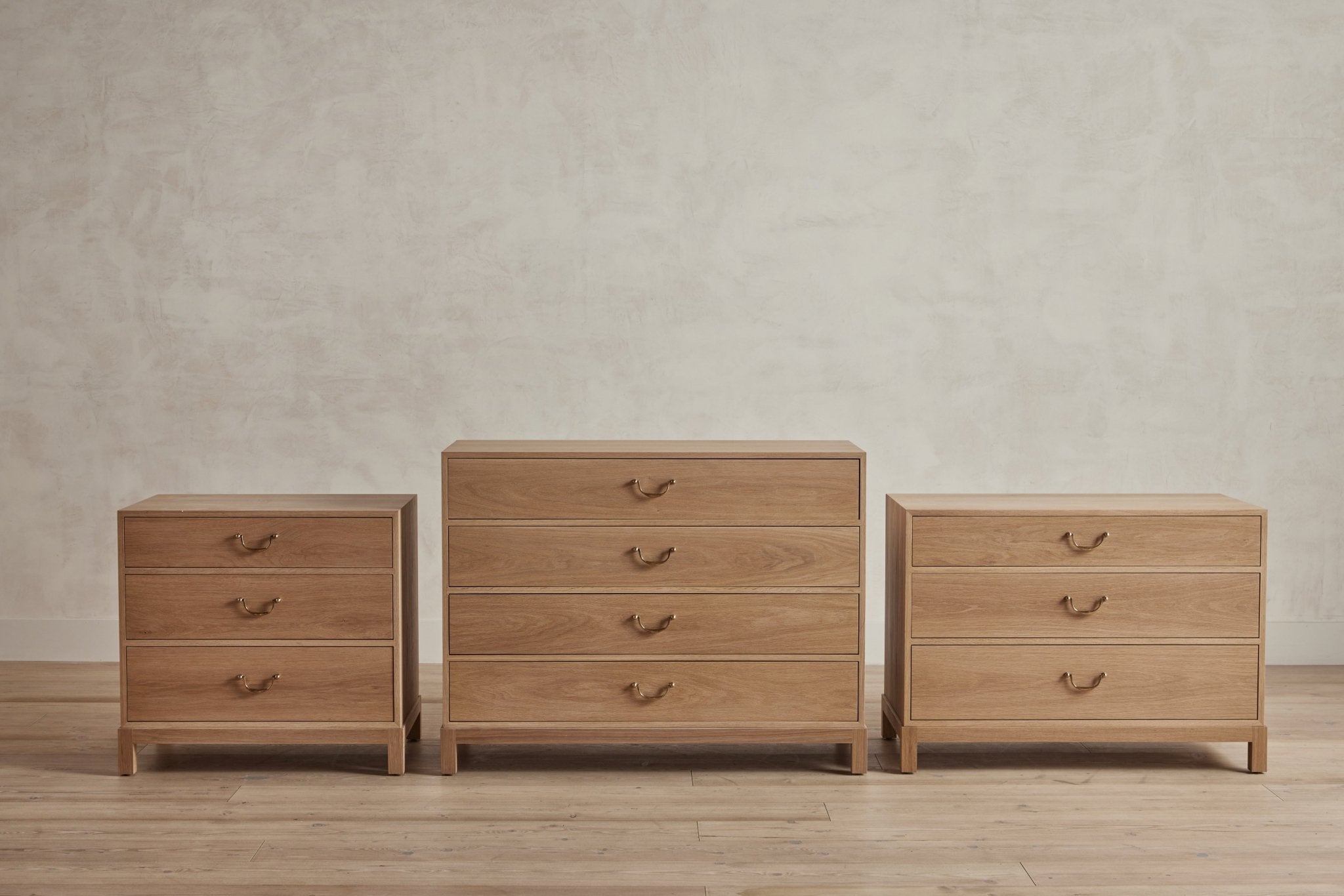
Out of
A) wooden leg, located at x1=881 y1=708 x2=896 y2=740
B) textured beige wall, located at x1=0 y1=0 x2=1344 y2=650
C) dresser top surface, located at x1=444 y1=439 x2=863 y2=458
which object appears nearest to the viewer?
dresser top surface, located at x1=444 y1=439 x2=863 y2=458

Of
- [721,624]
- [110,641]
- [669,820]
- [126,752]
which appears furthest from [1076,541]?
[110,641]

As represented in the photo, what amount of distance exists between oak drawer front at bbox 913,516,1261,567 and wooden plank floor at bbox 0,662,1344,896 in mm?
465

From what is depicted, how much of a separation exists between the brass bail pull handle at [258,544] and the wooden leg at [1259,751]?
213 centimetres

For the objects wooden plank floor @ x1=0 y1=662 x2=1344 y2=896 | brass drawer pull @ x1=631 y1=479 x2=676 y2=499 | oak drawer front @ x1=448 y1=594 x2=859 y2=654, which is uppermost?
brass drawer pull @ x1=631 y1=479 x2=676 y2=499

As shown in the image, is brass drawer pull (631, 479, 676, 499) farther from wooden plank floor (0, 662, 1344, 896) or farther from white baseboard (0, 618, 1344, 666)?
white baseboard (0, 618, 1344, 666)

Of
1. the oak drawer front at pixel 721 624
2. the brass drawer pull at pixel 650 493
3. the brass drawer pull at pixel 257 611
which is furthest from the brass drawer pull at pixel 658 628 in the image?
the brass drawer pull at pixel 257 611

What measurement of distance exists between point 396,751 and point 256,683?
331mm

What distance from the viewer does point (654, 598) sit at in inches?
95.8

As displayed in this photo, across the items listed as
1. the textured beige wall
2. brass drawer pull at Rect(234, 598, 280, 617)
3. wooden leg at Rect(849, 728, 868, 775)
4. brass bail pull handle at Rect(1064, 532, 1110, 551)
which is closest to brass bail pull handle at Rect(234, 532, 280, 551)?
brass drawer pull at Rect(234, 598, 280, 617)

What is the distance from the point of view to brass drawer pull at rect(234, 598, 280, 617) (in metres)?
2.41

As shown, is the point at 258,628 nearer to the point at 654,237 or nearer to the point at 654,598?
the point at 654,598

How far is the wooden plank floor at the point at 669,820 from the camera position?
191 centimetres

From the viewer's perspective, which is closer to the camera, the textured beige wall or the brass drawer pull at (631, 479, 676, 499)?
the brass drawer pull at (631, 479, 676, 499)

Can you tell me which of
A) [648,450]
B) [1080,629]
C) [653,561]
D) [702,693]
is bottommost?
[702,693]
